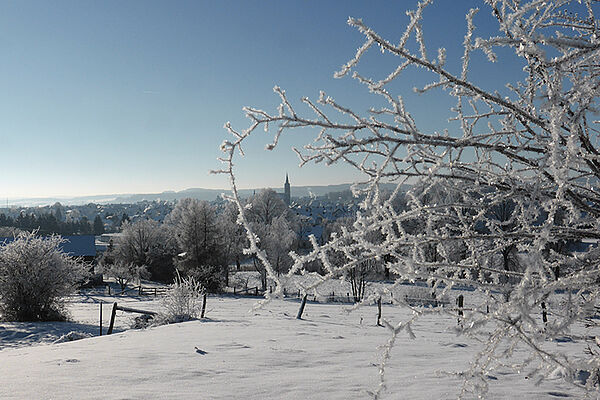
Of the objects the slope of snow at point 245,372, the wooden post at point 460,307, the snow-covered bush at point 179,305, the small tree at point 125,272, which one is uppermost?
the wooden post at point 460,307

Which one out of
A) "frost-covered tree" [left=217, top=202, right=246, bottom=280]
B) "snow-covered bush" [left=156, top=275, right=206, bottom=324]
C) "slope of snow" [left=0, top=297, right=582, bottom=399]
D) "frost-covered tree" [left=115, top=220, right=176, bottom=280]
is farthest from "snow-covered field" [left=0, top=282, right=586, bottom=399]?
"frost-covered tree" [left=115, top=220, right=176, bottom=280]

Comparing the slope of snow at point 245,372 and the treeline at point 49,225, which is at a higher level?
the slope of snow at point 245,372

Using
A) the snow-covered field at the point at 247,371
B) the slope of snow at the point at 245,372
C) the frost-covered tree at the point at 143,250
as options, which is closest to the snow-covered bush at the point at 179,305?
the snow-covered field at the point at 247,371

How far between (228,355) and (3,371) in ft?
8.99

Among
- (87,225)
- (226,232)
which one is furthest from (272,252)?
(87,225)

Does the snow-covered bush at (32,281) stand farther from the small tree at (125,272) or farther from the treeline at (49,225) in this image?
the treeline at (49,225)

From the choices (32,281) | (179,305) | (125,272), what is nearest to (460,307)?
(179,305)

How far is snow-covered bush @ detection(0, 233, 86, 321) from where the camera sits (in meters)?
14.5

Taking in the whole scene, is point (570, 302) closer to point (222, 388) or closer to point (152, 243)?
point (222, 388)

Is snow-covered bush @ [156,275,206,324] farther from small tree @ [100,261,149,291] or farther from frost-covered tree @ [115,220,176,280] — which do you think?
frost-covered tree @ [115,220,176,280]

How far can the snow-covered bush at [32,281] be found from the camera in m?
14.5

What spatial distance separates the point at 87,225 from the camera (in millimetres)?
91250

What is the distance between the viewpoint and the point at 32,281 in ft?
47.3

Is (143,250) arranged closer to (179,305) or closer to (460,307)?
(179,305)
